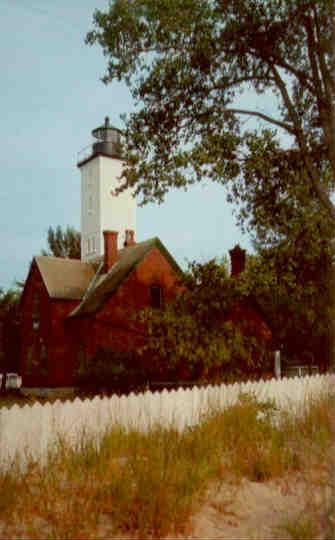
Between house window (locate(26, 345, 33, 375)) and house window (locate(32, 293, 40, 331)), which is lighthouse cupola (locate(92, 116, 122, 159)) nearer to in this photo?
house window (locate(32, 293, 40, 331))

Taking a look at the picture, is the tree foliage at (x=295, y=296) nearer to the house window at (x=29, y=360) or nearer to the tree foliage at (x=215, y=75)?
the tree foliage at (x=215, y=75)

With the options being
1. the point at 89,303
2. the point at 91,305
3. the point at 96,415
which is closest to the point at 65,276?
the point at 89,303

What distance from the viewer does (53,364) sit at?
100 ft

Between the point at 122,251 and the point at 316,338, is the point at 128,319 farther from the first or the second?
the point at 316,338

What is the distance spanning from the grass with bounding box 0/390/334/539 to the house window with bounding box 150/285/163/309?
22096mm

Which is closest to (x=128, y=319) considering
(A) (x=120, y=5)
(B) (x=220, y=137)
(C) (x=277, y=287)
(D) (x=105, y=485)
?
(C) (x=277, y=287)

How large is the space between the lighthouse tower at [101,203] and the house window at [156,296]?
47.4 feet

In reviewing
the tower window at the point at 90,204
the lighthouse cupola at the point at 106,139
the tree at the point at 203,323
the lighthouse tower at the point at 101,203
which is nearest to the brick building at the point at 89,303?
the lighthouse tower at the point at 101,203

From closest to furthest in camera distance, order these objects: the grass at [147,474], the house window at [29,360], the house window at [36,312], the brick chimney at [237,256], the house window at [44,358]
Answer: the grass at [147,474] < the brick chimney at [237,256] < the house window at [44,358] < the house window at [36,312] < the house window at [29,360]

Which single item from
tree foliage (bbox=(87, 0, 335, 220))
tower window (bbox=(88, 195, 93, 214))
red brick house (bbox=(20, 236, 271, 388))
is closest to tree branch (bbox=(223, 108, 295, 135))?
tree foliage (bbox=(87, 0, 335, 220))

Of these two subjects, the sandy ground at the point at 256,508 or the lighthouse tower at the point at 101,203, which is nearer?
the sandy ground at the point at 256,508

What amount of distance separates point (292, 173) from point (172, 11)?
228 inches

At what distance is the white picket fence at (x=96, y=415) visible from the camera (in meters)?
7.73

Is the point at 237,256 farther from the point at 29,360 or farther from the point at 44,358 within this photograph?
the point at 29,360
